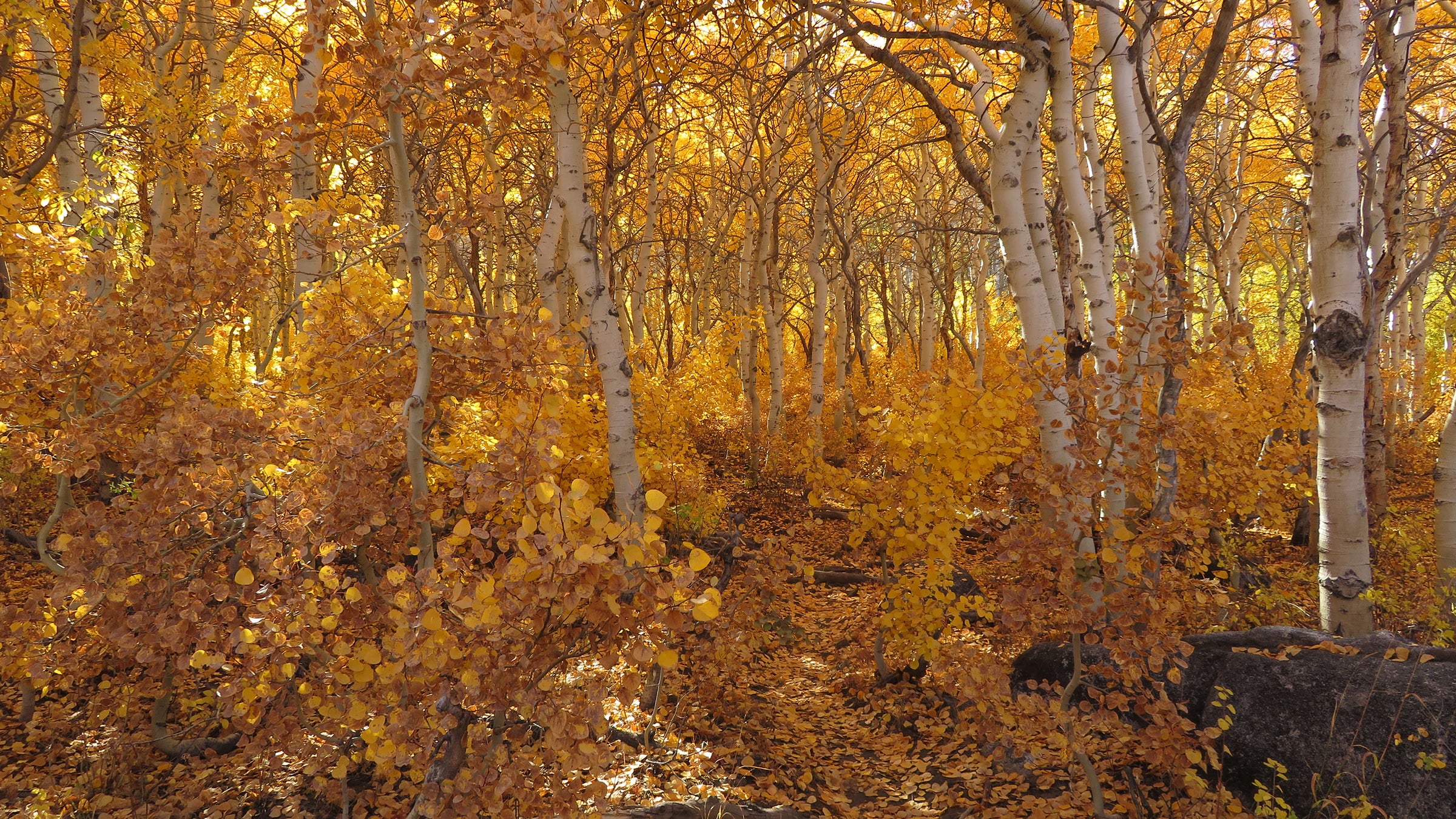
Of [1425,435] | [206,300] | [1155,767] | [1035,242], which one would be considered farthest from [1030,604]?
[1425,435]

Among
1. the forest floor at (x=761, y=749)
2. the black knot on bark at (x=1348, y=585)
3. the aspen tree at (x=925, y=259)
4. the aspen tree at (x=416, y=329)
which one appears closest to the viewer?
the aspen tree at (x=416, y=329)

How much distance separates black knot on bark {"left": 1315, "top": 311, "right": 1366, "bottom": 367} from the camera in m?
3.07

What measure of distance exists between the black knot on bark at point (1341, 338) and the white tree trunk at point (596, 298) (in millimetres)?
3190

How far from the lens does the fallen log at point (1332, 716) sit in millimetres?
2400

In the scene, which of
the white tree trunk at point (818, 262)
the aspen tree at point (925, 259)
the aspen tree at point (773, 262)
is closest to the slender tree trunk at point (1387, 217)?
the white tree trunk at point (818, 262)

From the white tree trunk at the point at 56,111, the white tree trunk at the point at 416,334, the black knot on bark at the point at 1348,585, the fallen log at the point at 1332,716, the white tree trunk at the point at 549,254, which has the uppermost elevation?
the white tree trunk at the point at 56,111

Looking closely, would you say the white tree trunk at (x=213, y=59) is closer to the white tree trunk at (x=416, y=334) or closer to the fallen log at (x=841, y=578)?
the white tree trunk at (x=416, y=334)

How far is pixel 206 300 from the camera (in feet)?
9.84

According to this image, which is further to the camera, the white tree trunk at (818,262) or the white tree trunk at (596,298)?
the white tree trunk at (818,262)

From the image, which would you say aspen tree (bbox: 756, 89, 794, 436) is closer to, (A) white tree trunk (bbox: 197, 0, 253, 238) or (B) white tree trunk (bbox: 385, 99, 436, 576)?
(A) white tree trunk (bbox: 197, 0, 253, 238)

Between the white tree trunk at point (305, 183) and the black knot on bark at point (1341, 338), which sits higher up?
the white tree trunk at point (305, 183)

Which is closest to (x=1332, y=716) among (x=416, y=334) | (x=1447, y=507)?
(x=1447, y=507)

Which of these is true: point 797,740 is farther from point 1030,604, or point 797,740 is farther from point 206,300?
point 206,300

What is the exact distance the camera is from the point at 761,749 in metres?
3.67
